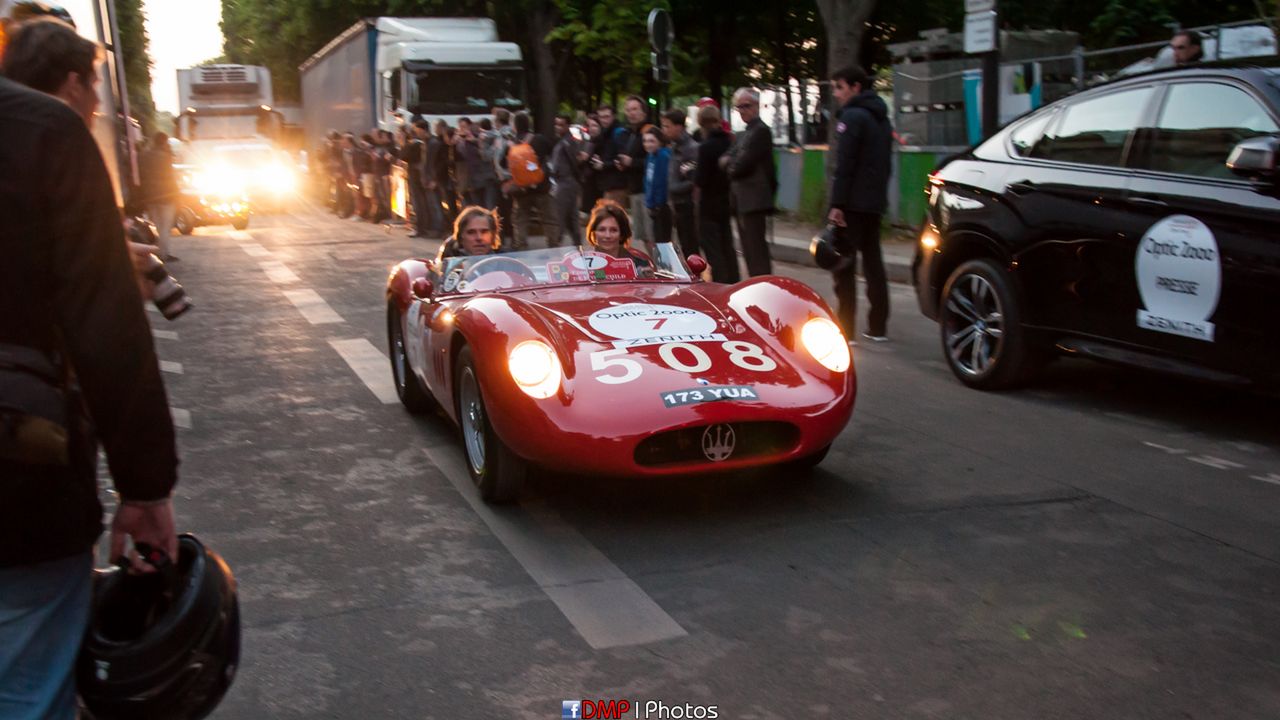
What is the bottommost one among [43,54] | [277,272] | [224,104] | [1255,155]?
[277,272]

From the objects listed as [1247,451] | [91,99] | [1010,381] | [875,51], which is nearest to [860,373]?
[1010,381]

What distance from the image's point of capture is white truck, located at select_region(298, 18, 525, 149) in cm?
2497

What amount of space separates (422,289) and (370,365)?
2.82m

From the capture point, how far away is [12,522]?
1.97 m

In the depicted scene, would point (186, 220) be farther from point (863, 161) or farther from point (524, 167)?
point (863, 161)

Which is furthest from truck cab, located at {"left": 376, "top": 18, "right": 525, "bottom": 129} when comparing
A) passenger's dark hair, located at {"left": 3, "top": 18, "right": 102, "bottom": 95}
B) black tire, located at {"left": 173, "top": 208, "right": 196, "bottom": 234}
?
passenger's dark hair, located at {"left": 3, "top": 18, "right": 102, "bottom": 95}

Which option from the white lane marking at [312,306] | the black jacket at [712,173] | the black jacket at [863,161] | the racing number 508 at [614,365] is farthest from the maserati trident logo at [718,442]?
the white lane marking at [312,306]

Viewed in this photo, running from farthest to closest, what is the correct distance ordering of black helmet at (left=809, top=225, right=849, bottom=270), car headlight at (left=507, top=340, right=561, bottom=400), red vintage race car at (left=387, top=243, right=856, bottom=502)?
black helmet at (left=809, top=225, right=849, bottom=270), car headlight at (left=507, top=340, right=561, bottom=400), red vintage race car at (left=387, top=243, right=856, bottom=502)

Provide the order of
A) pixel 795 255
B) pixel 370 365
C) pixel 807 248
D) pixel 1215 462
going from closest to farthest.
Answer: pixel 1215 462 < pixel 370 365 < pixel 795 255 < pixel 807 248

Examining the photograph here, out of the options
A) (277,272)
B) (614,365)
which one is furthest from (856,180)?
(277,272)

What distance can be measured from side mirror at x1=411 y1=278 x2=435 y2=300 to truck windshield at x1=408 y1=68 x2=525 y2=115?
18972mm

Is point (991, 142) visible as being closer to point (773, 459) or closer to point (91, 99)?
point (773, 459)

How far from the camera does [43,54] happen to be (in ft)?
7.38

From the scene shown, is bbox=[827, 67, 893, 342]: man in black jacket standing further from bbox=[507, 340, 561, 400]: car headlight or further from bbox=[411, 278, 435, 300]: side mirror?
bbox=[507, 340, 561, 400]: car headlight
